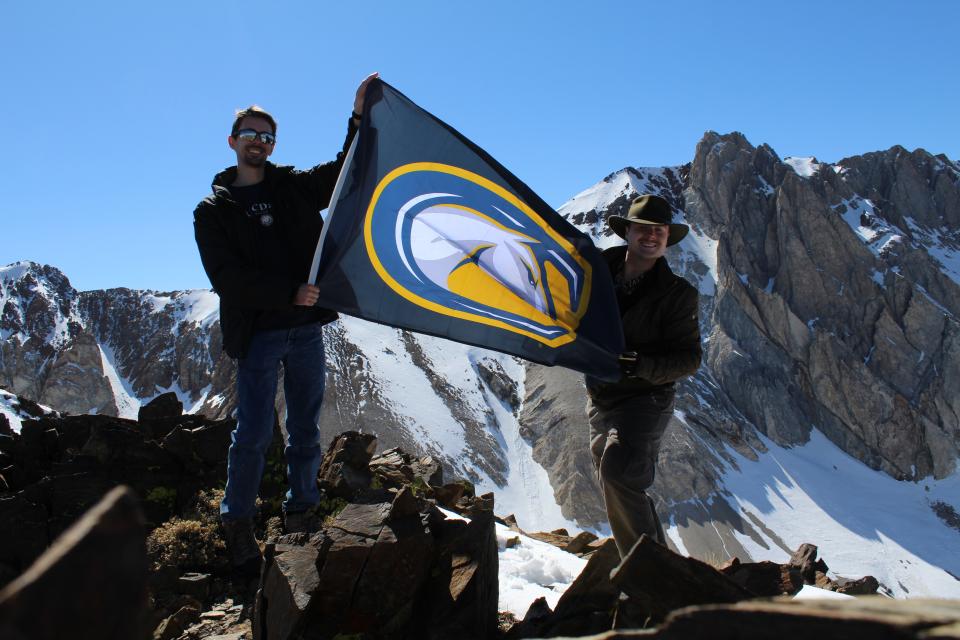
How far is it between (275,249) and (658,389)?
3.73 meters

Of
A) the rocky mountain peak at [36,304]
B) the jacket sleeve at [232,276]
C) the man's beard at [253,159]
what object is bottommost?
the jacket sleeve at [232,276]

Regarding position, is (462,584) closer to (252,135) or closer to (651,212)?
(651,212)

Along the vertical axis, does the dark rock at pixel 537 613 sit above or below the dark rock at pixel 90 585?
below

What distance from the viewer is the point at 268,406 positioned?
5738mm

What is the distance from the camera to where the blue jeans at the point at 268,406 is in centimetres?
560

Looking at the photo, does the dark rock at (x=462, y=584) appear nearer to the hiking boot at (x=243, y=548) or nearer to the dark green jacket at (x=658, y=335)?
the dark green jacket at (x=658, y=335)

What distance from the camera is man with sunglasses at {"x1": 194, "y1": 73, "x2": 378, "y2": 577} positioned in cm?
527

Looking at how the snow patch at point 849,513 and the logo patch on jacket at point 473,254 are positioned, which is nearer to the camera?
the logo patch on jacket at point 473,254

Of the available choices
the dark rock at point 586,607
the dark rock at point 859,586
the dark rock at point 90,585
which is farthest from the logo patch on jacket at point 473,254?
the dark rock at point 859,586

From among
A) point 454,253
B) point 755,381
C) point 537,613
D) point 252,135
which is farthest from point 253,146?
point 755,381

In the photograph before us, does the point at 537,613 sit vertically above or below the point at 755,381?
below

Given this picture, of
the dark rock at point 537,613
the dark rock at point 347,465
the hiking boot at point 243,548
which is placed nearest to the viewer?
the dark rock at point 537,613

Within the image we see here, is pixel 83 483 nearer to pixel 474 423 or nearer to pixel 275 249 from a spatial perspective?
pixel 275 249

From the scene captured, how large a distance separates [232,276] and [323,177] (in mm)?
1499
